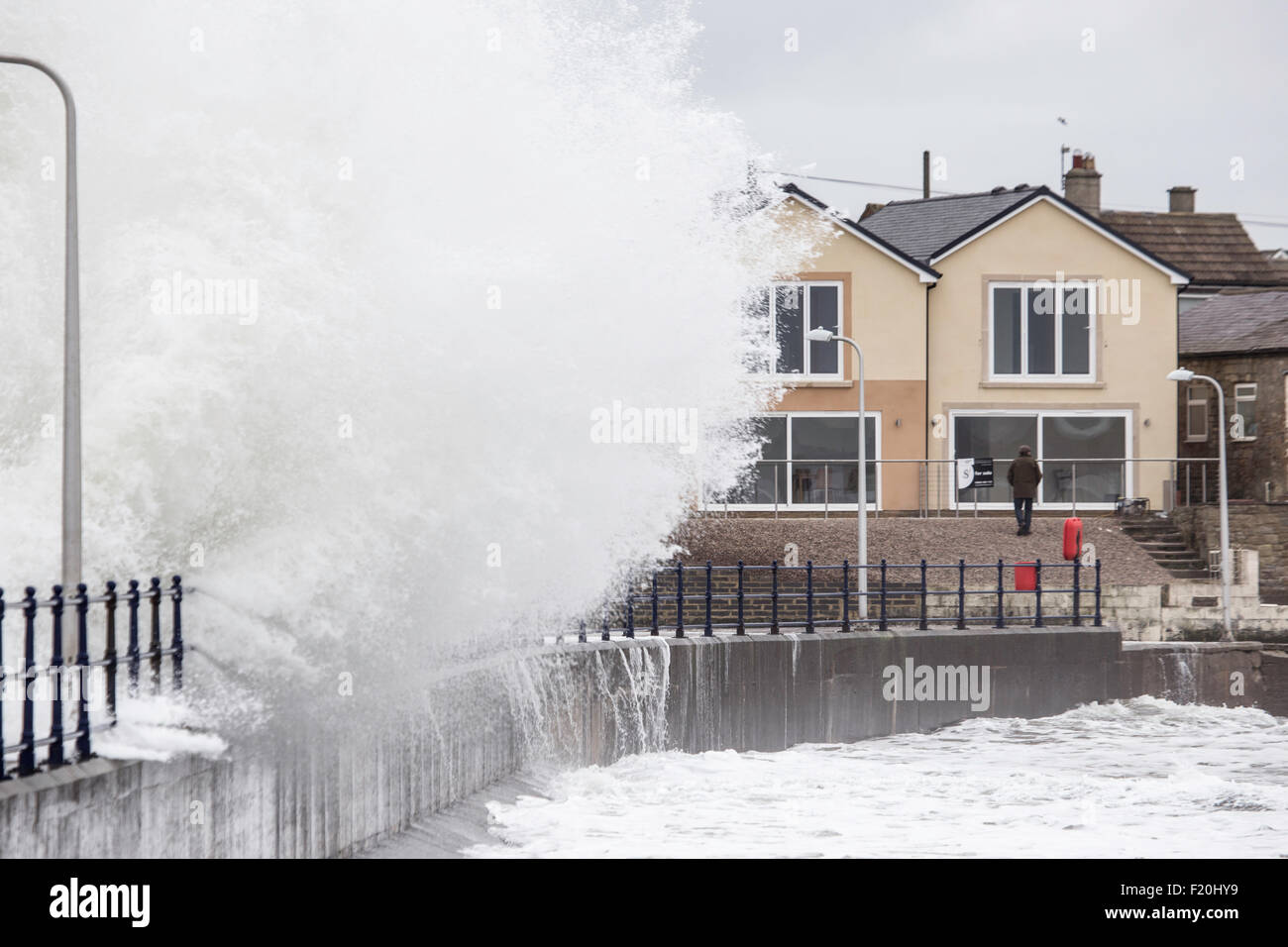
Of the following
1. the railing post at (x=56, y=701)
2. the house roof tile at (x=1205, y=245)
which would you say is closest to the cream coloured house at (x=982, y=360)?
the house roof tile at (x=1205, y=245)

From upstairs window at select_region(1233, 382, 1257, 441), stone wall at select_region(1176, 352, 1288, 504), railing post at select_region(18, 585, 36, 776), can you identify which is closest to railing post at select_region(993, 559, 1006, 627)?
stone wall at select_region(1176, 352, 1288, 504)

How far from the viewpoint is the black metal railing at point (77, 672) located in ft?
26.0

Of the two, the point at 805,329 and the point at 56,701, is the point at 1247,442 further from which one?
the point at 56,701

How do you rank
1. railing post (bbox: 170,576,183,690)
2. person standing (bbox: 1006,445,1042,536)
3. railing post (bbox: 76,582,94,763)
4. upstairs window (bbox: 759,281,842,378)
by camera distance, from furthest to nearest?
upstairs window (bbox: 759,281,842,378) < person standing (bbox: 1006,445,1042,536) < railing post (bbox: 170,576,183,690) < railing post (bbox: 76,582,94,763)

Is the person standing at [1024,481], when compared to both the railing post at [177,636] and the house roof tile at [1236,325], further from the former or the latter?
the railing post at [177,636]

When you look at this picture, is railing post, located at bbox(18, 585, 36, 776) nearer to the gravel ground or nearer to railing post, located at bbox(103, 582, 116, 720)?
railing post, located at bbox(103, 582, 116, 720)

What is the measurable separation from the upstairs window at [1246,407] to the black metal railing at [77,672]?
31.5 meters

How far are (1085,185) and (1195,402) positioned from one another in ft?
32.3

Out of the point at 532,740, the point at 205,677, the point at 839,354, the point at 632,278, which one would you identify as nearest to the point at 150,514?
the point at 205,677

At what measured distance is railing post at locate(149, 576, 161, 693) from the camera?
31.1 ft

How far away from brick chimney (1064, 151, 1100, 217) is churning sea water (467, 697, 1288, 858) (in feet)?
82.7

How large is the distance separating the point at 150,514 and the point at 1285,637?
2162 cm

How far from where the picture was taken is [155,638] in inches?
375

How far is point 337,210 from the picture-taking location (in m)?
15.9
